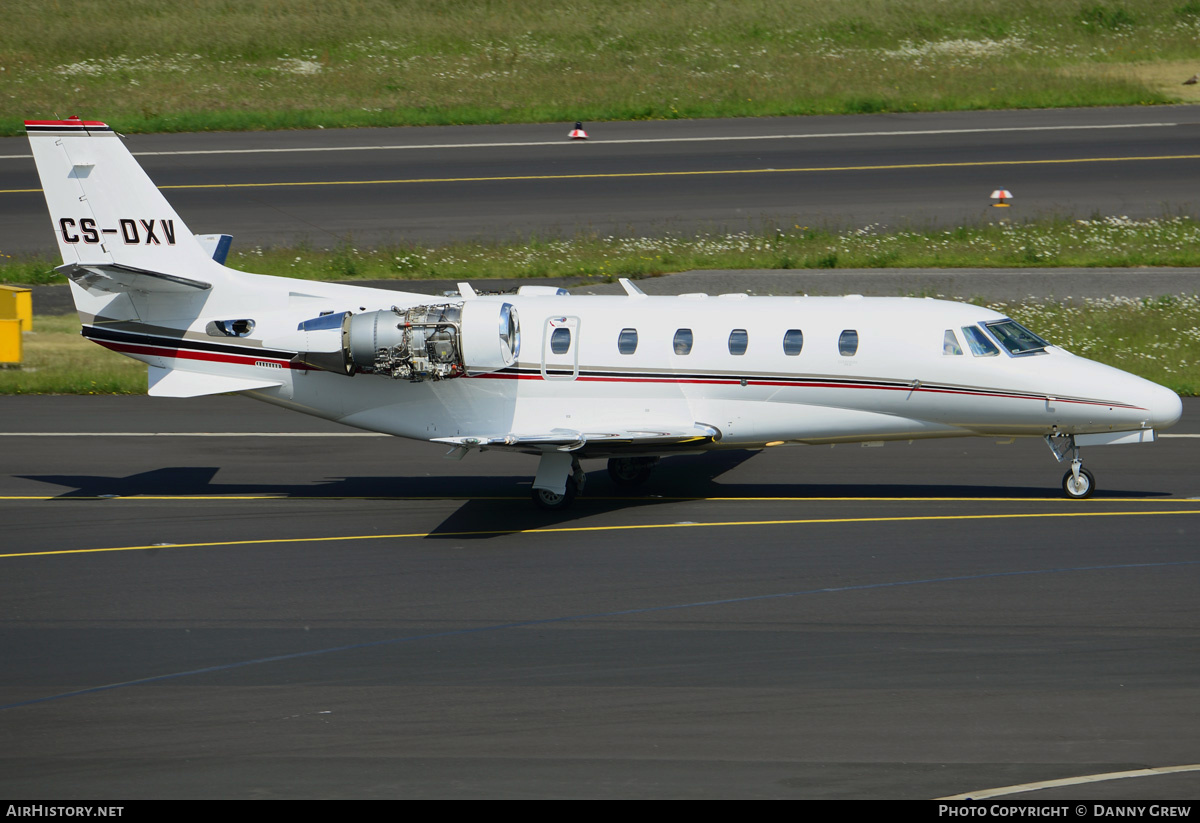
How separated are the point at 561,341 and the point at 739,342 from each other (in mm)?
2727

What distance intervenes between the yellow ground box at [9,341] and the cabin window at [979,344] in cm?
2149

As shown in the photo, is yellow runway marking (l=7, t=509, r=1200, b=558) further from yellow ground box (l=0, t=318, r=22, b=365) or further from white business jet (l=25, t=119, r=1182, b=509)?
yellow ground box (l=0, t=318, r=22, b=365)

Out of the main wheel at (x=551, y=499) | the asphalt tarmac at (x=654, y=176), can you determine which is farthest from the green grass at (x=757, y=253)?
the main wheel at (x=551, y=499)

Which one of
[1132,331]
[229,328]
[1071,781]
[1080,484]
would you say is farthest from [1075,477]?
[229,328]

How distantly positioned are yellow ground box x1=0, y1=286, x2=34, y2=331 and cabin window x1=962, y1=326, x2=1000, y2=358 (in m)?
21.4

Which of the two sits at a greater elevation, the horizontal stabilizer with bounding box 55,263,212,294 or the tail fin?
the tail fin

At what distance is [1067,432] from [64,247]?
1587 cm

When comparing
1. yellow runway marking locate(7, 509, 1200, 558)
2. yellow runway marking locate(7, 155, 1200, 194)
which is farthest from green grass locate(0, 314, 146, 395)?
yellow runway marking locate(7, 509, 1200, 558)

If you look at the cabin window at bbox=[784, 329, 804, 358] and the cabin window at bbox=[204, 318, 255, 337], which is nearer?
the cabin window at bbox=[784, 329, 804, 358]

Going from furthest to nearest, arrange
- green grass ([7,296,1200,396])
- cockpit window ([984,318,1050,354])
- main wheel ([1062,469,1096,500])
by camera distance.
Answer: green grass ([7,296,1200,396]) → main wheel ([1062,469,1096,500]) → cockpit window ([984,318,1050,354])

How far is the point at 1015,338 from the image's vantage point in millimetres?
19859

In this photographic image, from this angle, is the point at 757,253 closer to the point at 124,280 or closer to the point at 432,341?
the point at 432,341

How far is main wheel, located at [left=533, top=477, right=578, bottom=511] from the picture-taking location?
20.0 meters

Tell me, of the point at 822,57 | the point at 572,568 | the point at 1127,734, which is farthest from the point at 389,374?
the point at 822,57
